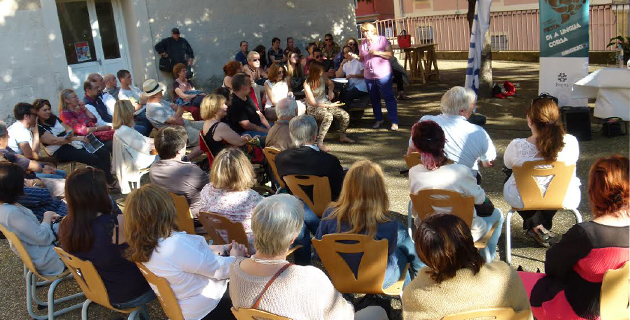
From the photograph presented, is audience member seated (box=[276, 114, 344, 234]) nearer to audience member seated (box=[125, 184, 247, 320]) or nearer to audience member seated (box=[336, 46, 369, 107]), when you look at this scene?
audience member seated (box=[125, 184, 247, 320])

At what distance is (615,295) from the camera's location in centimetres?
252

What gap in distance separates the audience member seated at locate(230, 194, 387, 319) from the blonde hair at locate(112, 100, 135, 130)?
4.04 m

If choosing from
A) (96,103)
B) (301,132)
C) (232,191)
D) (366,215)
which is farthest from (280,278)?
(96,103)

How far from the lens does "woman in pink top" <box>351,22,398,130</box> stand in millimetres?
8625

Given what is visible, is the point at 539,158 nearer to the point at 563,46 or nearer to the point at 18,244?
the point at 18,244

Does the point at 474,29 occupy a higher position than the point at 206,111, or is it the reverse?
the point at 474,29

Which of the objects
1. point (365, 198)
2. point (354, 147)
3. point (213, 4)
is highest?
point (213, 4)

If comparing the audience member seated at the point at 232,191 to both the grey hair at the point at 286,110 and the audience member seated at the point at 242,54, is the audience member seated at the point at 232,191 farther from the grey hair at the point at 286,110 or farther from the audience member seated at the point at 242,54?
the audience member seated at the point at 242,54

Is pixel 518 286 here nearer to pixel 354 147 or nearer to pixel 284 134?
pixel 284 134

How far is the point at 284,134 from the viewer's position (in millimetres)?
5418

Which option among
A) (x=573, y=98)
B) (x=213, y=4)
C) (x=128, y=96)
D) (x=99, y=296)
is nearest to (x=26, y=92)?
(x=128, y=96)

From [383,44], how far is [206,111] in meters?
3.76

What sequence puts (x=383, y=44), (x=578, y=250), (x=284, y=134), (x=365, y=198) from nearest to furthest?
(x=578, y=250) < (x=365, y=198) < (x=284, y=134) < (x=383, y=44)

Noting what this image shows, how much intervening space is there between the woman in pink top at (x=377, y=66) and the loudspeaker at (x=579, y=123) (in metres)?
2.51
